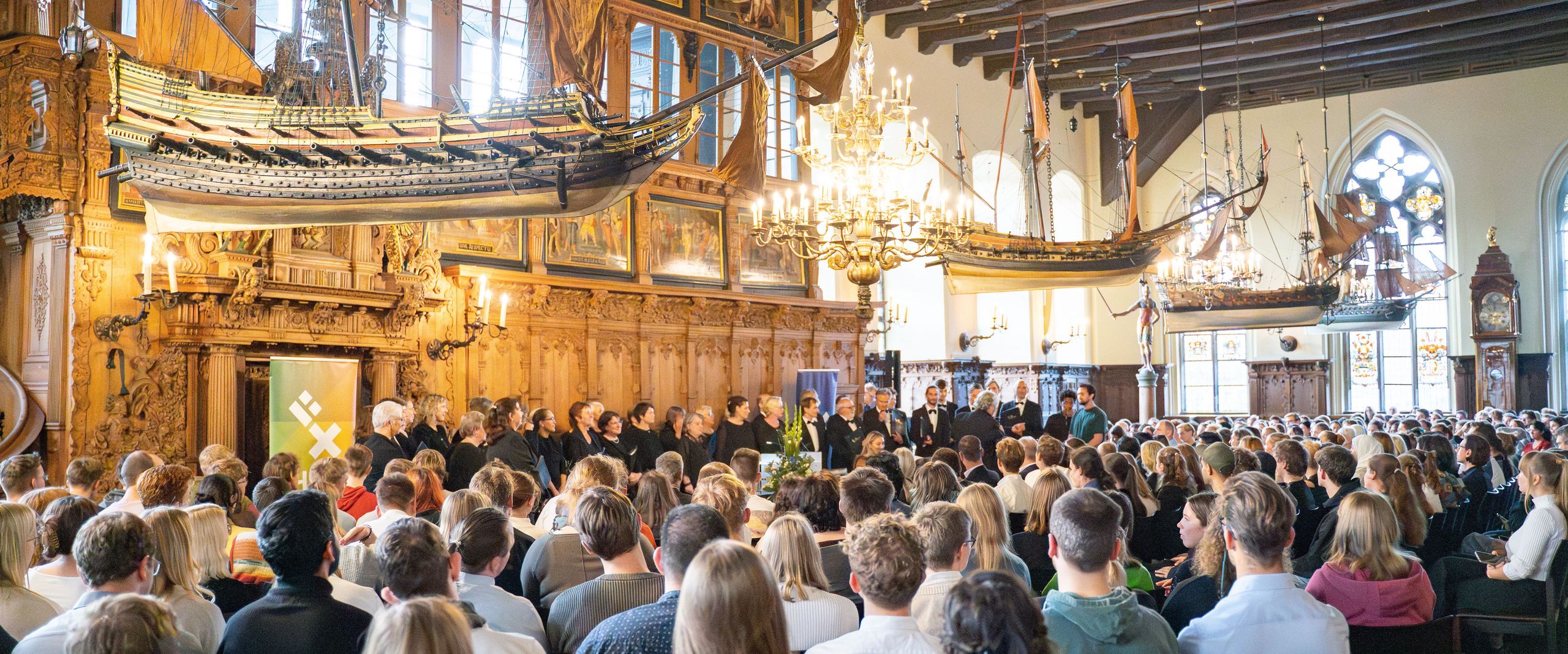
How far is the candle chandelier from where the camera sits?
781 centimetres

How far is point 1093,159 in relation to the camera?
22.6m

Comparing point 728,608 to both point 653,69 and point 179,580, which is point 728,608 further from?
point 653,69

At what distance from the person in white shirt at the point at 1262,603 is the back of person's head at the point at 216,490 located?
3.46 metres

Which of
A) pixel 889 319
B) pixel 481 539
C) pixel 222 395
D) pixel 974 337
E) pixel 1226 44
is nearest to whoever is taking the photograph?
pixel 481 539

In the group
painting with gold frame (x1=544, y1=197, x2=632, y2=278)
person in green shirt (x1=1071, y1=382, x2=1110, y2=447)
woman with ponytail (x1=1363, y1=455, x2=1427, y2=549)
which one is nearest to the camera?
woman with ponytail (x1=1363, y1=455, x2=1427, y2=549)

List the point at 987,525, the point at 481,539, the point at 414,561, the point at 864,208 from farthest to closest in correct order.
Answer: the point at 864,208, the point at 987,525, the point at 481,539, the point at 414,561

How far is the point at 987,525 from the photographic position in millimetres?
3832

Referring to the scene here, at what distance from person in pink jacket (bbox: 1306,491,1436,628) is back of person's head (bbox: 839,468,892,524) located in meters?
1.42

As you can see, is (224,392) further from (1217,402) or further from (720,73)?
(1217,402)

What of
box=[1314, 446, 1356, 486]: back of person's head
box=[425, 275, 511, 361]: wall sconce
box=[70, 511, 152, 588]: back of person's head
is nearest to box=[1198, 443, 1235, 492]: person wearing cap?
box=[1314, 446, 1356, 486]: back of person's head

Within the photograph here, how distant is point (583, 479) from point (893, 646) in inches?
101

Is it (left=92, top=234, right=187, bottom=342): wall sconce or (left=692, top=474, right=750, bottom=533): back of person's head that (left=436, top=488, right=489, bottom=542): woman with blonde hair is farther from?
(left=92, top=234, right=187, bottom=342): wall sconce

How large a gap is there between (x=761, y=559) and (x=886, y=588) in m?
0.48

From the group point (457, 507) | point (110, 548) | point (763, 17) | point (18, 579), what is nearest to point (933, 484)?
point (457, 507)
